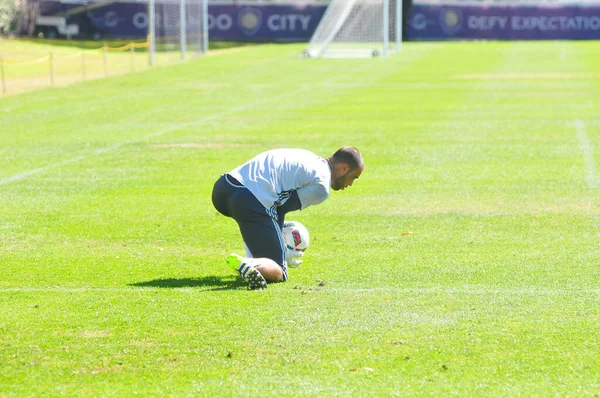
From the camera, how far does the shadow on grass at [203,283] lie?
26.3 ft

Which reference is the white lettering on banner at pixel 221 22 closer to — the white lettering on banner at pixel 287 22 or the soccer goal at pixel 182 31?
the white lettering on banner at pixel 287 22

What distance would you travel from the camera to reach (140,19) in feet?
214

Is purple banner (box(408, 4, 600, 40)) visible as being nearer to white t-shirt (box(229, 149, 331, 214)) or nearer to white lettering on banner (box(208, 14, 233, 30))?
white lettering on banner (box(208, 14, 233, 30))

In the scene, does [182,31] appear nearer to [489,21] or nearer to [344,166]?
[489,21]

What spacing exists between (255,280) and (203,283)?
1.88 ft

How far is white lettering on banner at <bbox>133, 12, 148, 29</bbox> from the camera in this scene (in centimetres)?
6512

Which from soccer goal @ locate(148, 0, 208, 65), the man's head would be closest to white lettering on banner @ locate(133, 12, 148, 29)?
soccer goal @ locate(148, 0, 208, 65)

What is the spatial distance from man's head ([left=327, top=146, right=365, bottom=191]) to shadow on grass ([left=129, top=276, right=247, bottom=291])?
1089 mm

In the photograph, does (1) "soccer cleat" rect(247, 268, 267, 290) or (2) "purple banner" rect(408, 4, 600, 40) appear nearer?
(1) "soccer cleat" rect(247, 268, 267, 290)

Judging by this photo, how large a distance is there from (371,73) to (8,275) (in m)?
27.8

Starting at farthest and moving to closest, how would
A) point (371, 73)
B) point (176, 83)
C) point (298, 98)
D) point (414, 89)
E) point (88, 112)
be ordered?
point (371, 73) < point (176, 83) < point (414, 89) < point (298, 98) < point (88, 112)

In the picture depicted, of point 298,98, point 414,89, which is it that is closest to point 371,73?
point 414,89

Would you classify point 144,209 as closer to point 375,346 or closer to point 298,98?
point 375,346

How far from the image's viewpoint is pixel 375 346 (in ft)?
21.0
